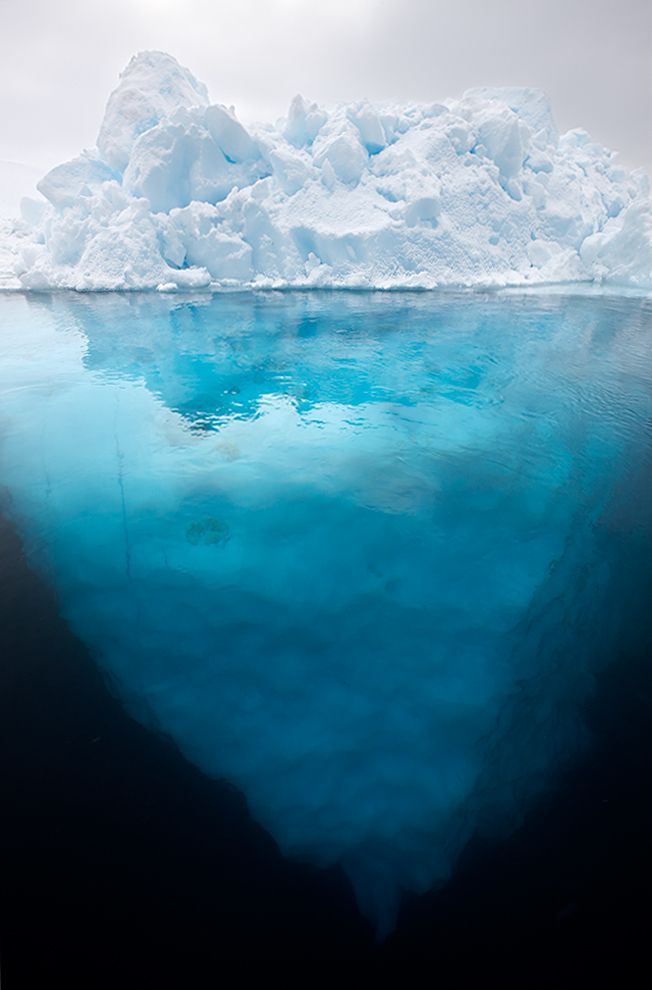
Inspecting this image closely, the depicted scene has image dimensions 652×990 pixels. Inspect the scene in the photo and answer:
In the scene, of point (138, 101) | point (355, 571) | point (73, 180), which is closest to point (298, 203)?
point (138, 101)

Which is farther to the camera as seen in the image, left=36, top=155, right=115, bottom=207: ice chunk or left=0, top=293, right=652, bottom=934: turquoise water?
left=36, top=155, right=115, bottom=207: ice chunk

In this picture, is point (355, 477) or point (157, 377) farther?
point (157, 377)

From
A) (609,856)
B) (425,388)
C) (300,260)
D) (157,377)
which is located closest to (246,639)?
(609,856)

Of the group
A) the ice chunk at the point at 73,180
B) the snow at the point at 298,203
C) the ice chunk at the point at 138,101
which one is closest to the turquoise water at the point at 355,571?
the snow at the point at 298,203

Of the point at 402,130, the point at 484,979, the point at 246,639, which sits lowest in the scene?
the point at 484,979

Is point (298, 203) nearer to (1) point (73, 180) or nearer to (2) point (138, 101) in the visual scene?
(2) point (138, 101)

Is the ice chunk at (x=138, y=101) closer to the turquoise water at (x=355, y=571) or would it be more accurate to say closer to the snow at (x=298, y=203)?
the snow at (x=298, y=203)

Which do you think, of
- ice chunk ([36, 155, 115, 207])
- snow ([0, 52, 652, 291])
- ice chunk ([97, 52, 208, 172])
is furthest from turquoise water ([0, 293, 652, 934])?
ice chunk ([97, 52, 208, 172])

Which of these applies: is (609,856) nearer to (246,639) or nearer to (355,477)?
(246,639)

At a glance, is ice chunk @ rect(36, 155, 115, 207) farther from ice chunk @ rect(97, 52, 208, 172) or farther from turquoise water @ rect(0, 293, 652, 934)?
turquoise water @ rect(0, 293, 652, 934)
